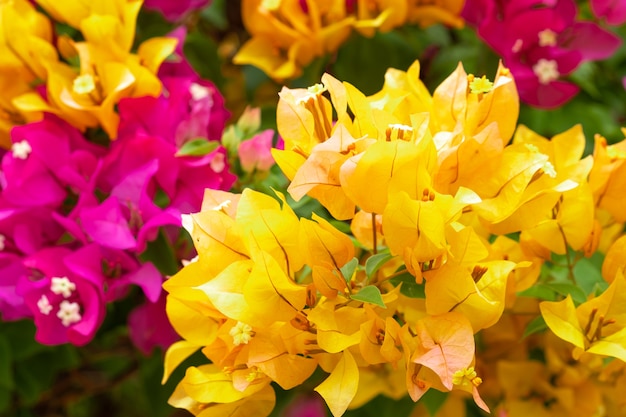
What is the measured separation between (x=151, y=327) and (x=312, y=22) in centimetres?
37

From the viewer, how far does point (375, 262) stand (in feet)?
1.90

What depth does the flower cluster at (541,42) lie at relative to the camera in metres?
0.87

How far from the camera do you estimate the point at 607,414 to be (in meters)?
0.79

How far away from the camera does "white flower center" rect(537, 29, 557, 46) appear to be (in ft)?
2.87

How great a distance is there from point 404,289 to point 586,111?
1.82 feet

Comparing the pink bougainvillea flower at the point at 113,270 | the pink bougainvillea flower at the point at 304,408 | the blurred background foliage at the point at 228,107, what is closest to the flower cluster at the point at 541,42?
the blurred background foliage at the point at 228,107

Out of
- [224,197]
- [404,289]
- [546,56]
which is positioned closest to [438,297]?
[404,289]

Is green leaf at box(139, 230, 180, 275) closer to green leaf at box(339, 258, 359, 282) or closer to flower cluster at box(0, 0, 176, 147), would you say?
flower cluster at box(0, 0, 176, 147)

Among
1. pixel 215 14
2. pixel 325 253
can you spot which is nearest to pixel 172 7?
pixel 215 14

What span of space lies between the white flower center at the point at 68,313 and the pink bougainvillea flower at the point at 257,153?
0.20 meters

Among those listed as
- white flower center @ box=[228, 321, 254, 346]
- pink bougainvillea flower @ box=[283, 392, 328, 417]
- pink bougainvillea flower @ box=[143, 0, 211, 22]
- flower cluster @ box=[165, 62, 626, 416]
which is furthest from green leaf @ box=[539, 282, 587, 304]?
pink bougainvillea flower @ box=[283, 392, 328, 417]

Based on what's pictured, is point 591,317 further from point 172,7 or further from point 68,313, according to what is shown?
point 172,7

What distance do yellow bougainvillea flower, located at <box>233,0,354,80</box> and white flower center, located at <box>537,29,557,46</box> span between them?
7.8 inches

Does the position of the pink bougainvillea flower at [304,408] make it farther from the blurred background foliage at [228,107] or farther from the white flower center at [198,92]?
the white flower center at [198,92]
